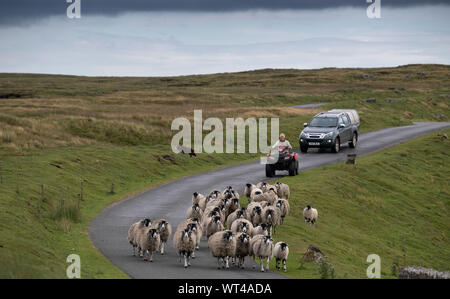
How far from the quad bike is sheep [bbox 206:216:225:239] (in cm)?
1603

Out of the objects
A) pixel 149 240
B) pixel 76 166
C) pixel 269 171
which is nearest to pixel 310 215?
pixel 269 171

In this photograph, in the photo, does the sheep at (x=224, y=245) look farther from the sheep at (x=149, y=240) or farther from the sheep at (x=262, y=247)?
the sheep at (x=149, y=240)

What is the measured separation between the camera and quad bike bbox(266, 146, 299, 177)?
38844 mm

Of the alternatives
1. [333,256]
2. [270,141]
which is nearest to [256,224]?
[333,256]

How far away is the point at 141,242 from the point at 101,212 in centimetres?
954

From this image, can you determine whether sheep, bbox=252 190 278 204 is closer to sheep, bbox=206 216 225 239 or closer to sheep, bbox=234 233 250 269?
sheep, bbox=206 216 225 239

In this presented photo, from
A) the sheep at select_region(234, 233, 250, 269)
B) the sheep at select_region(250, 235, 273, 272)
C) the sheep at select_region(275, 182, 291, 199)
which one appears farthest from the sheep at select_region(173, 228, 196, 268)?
the sheep at select_region(275, 182, 291, 199)

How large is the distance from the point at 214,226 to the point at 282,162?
16.8 m

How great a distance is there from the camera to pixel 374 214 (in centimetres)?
3716

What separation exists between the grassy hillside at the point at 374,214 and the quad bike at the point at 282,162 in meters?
0.74

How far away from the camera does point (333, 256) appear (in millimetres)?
24922
